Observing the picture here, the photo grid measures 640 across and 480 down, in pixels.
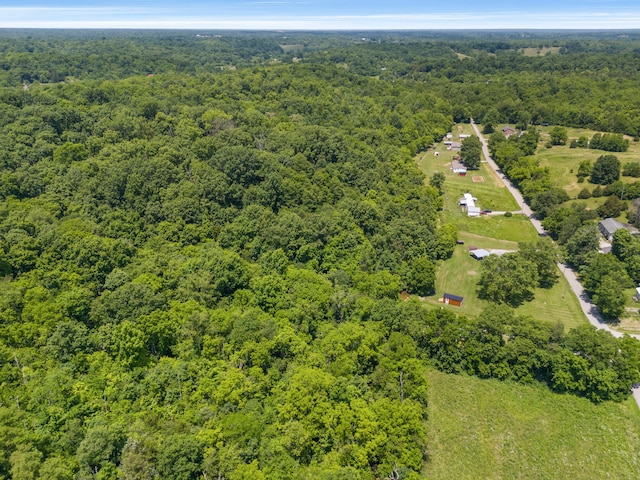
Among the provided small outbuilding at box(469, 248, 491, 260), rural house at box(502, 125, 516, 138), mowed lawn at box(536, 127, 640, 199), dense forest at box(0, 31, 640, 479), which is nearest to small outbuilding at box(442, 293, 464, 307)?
dense forest at box(0, 31, 640, 479)

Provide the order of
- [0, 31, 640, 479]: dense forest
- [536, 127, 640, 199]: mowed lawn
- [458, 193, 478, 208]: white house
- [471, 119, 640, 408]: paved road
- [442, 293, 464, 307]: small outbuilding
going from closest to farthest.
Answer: [0, 31, 640, 479]: dense forest, [471, 119, 640, 408]: paved road, [442, 293, 464, 307]: small outbuilding, [458, 193, 478, 208]: white house, [536, 127, 640, 199]: mowed lawn

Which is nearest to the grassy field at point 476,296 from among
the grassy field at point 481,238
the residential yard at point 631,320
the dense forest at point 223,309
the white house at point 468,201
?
the grassy field at point 481,238

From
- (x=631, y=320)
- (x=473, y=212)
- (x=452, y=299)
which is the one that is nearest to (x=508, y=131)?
(x=473, y=212)

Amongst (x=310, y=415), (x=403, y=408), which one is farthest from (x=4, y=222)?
(x=403, y=408)

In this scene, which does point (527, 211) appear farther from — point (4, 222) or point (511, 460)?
point (4, 222)

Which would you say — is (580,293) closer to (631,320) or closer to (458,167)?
(631,320)

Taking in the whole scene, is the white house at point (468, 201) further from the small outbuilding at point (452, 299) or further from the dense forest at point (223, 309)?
the small outbuilding at point (452, 299)

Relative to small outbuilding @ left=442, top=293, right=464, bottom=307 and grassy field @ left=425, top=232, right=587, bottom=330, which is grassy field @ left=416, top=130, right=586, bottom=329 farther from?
small outbuilding @ left=442, top=293, right=464, bottom=307
